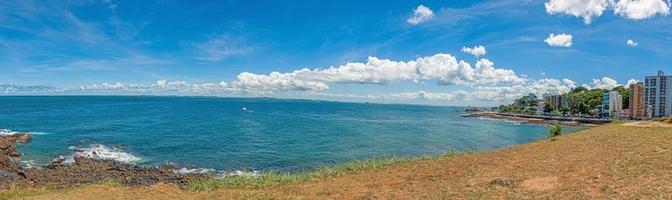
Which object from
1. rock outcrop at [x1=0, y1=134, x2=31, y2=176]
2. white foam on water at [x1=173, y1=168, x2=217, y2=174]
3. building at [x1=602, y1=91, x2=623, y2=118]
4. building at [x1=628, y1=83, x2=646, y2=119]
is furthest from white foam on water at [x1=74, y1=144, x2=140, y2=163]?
building at [x1=602, y1=91, x2=623, y2=118]

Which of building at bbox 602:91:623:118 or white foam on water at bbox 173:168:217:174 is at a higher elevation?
building at bbox 602:91:623:118

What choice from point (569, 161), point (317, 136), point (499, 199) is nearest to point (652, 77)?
point (317, 136)

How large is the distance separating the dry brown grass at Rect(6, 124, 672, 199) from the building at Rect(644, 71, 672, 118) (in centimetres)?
12567

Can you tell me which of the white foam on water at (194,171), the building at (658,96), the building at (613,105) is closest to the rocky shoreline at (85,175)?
the white foam on water at (194,171)

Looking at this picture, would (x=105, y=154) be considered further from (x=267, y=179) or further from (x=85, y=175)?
(x=267, y=179)

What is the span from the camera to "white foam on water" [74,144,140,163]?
149 feet

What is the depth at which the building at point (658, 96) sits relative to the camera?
130 m

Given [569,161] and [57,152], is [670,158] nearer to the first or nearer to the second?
[569,161]

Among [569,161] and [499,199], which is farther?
[569,161]

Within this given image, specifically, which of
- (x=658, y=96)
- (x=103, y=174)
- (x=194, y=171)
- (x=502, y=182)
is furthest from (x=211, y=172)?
(x=658, y=96)

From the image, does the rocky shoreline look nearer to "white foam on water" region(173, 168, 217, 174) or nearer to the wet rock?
"white foam on water" region(173, 168, 217, 174)

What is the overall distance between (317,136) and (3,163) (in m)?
42.5

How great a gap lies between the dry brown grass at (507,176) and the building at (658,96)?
126m

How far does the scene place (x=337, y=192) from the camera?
20.7 metres
